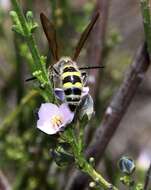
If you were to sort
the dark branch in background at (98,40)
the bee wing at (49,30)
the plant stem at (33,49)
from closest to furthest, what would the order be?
the plant stem at (33,49)
the bee wing at (49,30)
the dark branch in background at (98,40)

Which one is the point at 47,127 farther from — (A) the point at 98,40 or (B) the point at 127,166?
(A) the point at 98,40

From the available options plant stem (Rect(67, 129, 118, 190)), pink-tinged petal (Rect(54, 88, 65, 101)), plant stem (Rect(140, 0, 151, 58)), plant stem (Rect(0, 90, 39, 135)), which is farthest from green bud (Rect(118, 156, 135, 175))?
plant stem (Rect(0, 90, 39, 135))

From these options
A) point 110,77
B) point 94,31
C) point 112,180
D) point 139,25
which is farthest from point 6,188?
point 139,25

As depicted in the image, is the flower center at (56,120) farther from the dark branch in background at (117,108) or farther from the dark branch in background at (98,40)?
the dark branch in background at (98,40)

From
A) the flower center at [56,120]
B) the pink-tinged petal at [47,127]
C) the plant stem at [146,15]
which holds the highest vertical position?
the plant stem at [146,15]

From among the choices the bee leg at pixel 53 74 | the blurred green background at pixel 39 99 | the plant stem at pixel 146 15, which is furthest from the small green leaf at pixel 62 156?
the blurred green background at pixel 39 99

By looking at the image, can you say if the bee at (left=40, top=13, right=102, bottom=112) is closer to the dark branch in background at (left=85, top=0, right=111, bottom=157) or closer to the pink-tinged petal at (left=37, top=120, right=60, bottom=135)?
the pink-tinged petal at (left=37, top=120, right=60, bottom=135)
